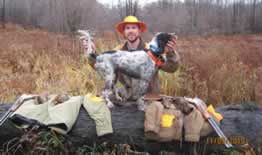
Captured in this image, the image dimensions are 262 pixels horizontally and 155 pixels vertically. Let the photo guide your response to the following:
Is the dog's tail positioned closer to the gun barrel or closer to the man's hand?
the man's hand

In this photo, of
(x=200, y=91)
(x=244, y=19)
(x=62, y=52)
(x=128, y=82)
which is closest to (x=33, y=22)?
(x=244, y=19)

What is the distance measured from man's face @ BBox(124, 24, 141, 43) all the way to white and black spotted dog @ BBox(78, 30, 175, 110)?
9.5 inches

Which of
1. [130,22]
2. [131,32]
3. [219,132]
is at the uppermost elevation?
[130,22]

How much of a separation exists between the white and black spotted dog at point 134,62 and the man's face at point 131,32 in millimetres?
240

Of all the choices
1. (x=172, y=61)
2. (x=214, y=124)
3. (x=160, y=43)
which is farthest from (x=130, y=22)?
(x=214, y=124)

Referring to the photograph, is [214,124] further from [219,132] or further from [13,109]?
[13,109]

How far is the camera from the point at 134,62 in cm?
347

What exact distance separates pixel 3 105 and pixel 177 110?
200cm

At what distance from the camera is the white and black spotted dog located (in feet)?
11.4

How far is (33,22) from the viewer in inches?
963

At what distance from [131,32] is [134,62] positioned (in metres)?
0.41

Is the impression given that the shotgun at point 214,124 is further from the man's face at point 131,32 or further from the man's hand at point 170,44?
the man's face at point 131,32

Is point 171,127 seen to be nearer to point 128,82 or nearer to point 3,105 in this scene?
point 128,82

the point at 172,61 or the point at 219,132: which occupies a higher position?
the point at 172,61
